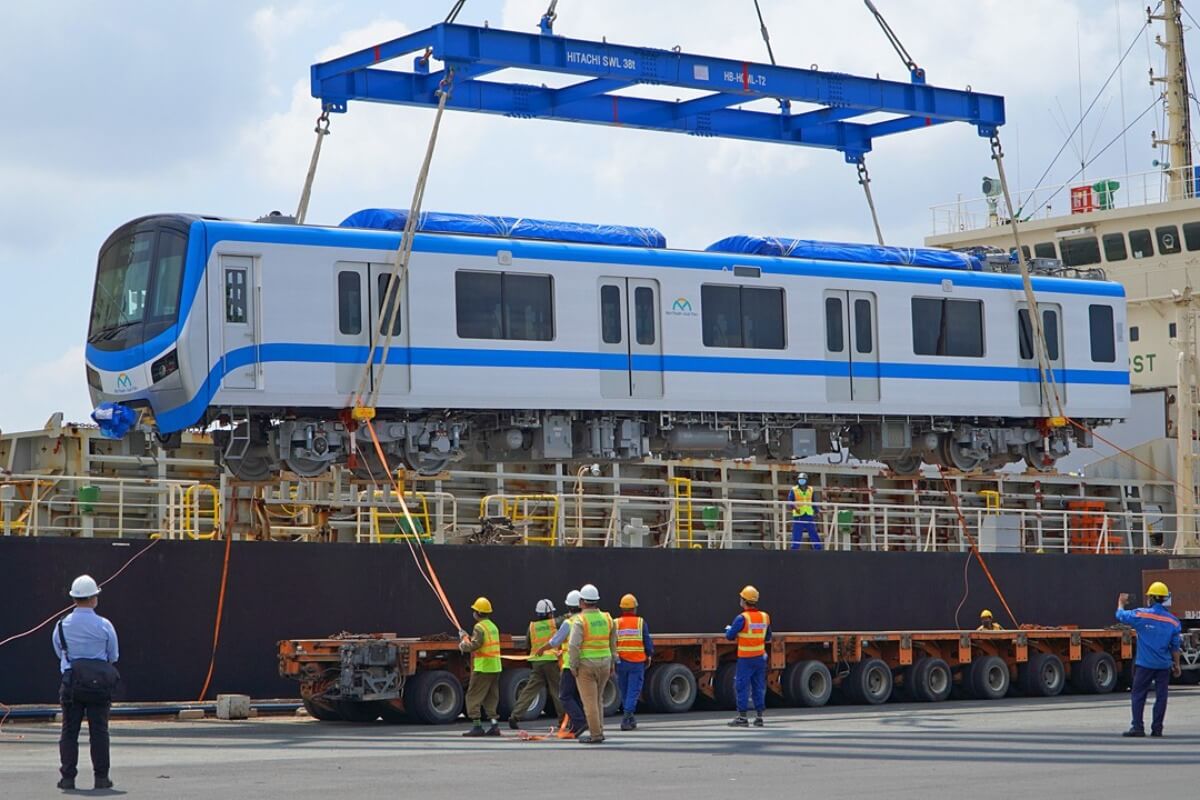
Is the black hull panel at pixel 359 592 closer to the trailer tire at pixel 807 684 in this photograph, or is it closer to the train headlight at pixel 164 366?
the trailer tire at pixel 807 684

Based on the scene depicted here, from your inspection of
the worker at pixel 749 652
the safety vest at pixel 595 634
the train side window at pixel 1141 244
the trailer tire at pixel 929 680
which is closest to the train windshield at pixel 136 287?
the safety vest at pixel 595 634

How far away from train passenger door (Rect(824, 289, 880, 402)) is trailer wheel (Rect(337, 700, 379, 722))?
7.69 m

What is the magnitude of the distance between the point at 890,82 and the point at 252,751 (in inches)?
522

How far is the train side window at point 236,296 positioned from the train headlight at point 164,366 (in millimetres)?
722

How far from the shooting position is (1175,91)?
35.8 meters

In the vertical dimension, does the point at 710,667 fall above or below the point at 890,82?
below

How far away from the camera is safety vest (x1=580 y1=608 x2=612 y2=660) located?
16.1 m

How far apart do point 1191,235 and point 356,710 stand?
806 inches

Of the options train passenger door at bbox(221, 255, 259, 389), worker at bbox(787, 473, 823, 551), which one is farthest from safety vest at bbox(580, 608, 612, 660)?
worker at bbox(787, 473, 823, 551)

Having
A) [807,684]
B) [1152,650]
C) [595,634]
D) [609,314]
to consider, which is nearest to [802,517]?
[807,684]

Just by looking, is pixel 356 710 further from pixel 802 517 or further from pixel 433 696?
pixel 802 517

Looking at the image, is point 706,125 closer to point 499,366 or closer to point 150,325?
point 499,366

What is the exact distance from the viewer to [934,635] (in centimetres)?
2373

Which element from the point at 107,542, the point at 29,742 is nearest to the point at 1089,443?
the point at 107,542
